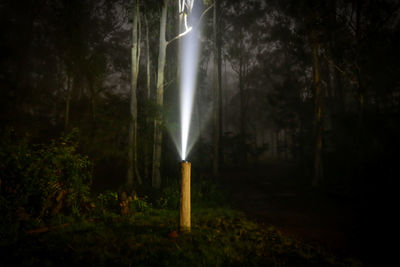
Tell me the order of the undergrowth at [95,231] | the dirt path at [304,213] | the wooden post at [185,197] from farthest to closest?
the dirt path at [304,213] < the wooden post at [185,197] < the undergrowth at [95,231]

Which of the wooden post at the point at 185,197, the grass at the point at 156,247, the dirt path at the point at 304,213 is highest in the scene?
the wooden post at the point at 185,197

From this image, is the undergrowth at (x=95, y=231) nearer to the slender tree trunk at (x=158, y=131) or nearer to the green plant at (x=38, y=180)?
the green plant at (x=38, y=180)

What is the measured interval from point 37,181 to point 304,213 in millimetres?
7946

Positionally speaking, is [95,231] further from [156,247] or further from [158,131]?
[158,131]

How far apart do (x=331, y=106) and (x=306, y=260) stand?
3154cm

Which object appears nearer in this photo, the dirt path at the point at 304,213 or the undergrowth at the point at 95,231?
the undergrowth at the point at 95,231

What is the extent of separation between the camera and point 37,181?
5254 mm

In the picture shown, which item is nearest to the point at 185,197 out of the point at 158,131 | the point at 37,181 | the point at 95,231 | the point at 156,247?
the point at 156,247

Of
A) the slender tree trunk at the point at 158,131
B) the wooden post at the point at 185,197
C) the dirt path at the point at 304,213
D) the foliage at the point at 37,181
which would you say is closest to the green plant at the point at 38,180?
the foliage at the point at 37,181

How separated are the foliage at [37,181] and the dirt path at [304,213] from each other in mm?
5378

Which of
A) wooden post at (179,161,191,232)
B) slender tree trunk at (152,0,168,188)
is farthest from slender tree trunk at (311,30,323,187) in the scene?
wooden post at (179,161,191,232)

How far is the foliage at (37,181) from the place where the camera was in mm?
4906

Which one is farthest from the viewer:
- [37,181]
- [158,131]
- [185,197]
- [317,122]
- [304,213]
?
[317,122]

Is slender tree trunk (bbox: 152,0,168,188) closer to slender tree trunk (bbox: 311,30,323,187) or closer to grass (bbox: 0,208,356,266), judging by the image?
grass (bbox: 0,208,356,266)
